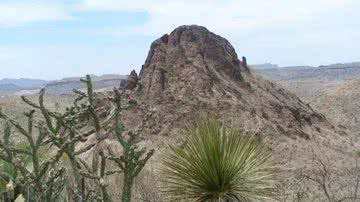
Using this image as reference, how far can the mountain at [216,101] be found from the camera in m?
23.1

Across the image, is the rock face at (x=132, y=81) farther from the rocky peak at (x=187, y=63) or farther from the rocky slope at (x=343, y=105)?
the rocky slope at (x=343, y=105)

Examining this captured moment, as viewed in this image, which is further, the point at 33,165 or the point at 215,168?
the point at 215,168

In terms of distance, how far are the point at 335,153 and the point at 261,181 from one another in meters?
18.7

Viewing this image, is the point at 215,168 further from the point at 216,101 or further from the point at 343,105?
the point at 343,105

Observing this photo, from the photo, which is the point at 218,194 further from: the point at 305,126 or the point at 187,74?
the point at 305,126

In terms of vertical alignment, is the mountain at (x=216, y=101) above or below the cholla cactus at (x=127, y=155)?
below

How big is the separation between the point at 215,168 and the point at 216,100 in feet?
58.1

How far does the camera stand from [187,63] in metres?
25.8

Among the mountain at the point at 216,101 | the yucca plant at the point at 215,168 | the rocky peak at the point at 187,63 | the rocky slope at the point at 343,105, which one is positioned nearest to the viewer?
the yucca plant at the point at 215,168

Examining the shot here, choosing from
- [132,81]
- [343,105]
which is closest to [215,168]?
[132,81]

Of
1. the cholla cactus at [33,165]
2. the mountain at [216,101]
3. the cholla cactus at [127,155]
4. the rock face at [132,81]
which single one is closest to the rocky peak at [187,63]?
the mountain at [216,101]

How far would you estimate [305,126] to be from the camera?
2689 centimetres

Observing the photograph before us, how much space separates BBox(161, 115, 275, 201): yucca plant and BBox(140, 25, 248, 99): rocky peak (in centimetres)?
1781

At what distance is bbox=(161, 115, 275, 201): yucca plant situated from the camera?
6402 millimetres
